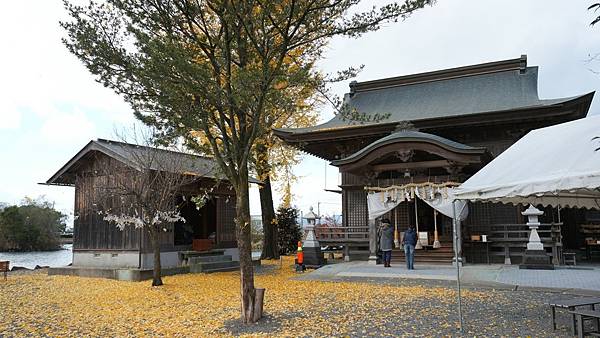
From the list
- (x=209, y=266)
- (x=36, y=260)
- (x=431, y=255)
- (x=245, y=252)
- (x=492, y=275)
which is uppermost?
(x=245, y=252)

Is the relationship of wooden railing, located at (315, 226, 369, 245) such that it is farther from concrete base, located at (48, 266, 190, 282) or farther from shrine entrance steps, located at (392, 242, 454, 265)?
concrete base, located at (48, 266, 190, 282)

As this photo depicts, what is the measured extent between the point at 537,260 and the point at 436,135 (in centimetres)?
542

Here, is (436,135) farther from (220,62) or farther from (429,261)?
(220,62)

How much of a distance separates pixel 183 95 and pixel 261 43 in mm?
1692

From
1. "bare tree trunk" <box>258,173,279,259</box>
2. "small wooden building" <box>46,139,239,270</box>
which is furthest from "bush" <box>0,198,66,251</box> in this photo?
"bare tree trunk" <box>258,173,279,259</box>

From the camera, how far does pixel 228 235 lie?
18641mm

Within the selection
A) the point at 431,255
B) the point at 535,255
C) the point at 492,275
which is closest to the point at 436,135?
the point at 431,255

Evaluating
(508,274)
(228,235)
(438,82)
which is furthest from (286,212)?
(508,274)

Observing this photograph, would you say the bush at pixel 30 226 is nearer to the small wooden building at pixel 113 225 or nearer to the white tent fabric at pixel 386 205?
the small wooden building at pixel 113 225

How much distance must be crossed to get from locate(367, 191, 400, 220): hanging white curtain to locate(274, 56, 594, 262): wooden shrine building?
1.28 feet

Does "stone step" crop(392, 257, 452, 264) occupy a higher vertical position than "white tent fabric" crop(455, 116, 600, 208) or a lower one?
lower

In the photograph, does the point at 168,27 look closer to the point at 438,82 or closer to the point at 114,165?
the point at 114,165

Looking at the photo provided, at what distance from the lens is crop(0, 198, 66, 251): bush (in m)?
32.3

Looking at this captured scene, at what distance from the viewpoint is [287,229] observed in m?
24.5
